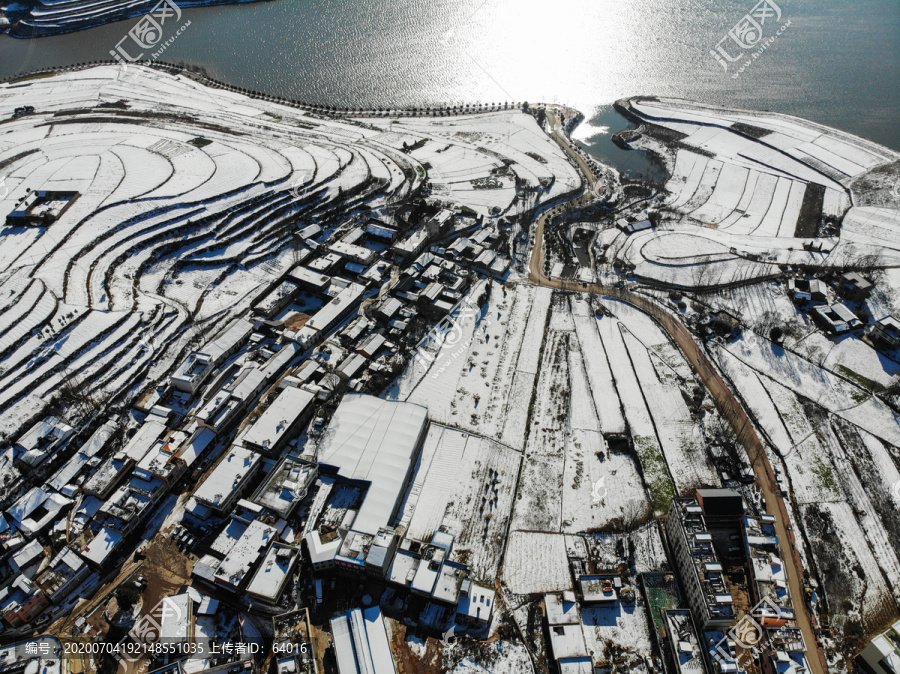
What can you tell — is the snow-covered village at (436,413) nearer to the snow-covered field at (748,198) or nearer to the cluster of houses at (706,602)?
the cluster of houses at (706,602)

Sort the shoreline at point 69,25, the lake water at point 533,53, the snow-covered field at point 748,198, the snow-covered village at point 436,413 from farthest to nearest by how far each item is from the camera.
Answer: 1. the shoreline at point 69,25
2. the lake water at point 533,53
3. the snow-covered field at point 748,198
4. the snow-covered village at point 436,413

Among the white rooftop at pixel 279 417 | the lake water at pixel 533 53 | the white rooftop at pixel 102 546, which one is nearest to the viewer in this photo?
the white rooftop at pixel 102 546

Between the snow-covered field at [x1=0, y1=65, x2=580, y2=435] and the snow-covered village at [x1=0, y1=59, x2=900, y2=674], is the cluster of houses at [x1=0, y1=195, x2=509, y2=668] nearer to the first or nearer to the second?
the snow-covered village at [x1=0, y1=59, x2=900, y2=674]

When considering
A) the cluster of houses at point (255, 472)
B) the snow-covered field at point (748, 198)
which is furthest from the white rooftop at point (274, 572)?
the snow-covered field at point (748, 198)

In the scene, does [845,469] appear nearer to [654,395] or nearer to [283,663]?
[654,395]

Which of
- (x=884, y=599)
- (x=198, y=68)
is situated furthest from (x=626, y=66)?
(x=884, y=599)

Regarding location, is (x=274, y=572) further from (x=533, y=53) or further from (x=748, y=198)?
(x=533, y=53)

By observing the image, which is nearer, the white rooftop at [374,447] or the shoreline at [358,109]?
the white rooftop at [374,447]
